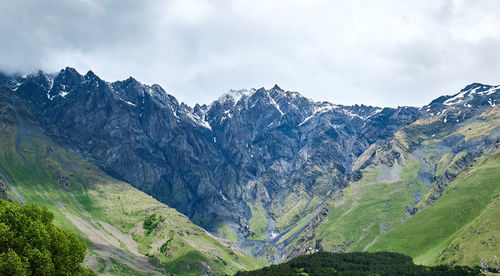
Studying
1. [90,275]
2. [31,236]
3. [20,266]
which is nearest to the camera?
[20,266]

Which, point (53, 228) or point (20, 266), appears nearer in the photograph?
point (20, 266)

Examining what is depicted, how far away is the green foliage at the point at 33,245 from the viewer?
169 feet

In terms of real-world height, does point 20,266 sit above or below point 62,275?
above

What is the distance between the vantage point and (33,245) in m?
56.2

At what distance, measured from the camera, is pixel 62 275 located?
58.7m

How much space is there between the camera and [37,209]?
61969mm

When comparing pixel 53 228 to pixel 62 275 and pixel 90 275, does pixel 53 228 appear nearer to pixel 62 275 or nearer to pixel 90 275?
pixel 62 275

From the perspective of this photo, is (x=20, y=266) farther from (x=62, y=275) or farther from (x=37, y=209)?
(x=37, y=209)

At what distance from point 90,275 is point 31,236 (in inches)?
656

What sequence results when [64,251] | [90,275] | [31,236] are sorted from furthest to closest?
[90,275] → [64,251] → [31,236]

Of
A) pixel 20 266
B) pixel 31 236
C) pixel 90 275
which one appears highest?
pixel 31 236


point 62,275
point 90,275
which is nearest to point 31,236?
point 62,275

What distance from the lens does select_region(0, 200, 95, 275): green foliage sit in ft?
169

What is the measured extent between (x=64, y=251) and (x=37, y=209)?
8971 millimetres
